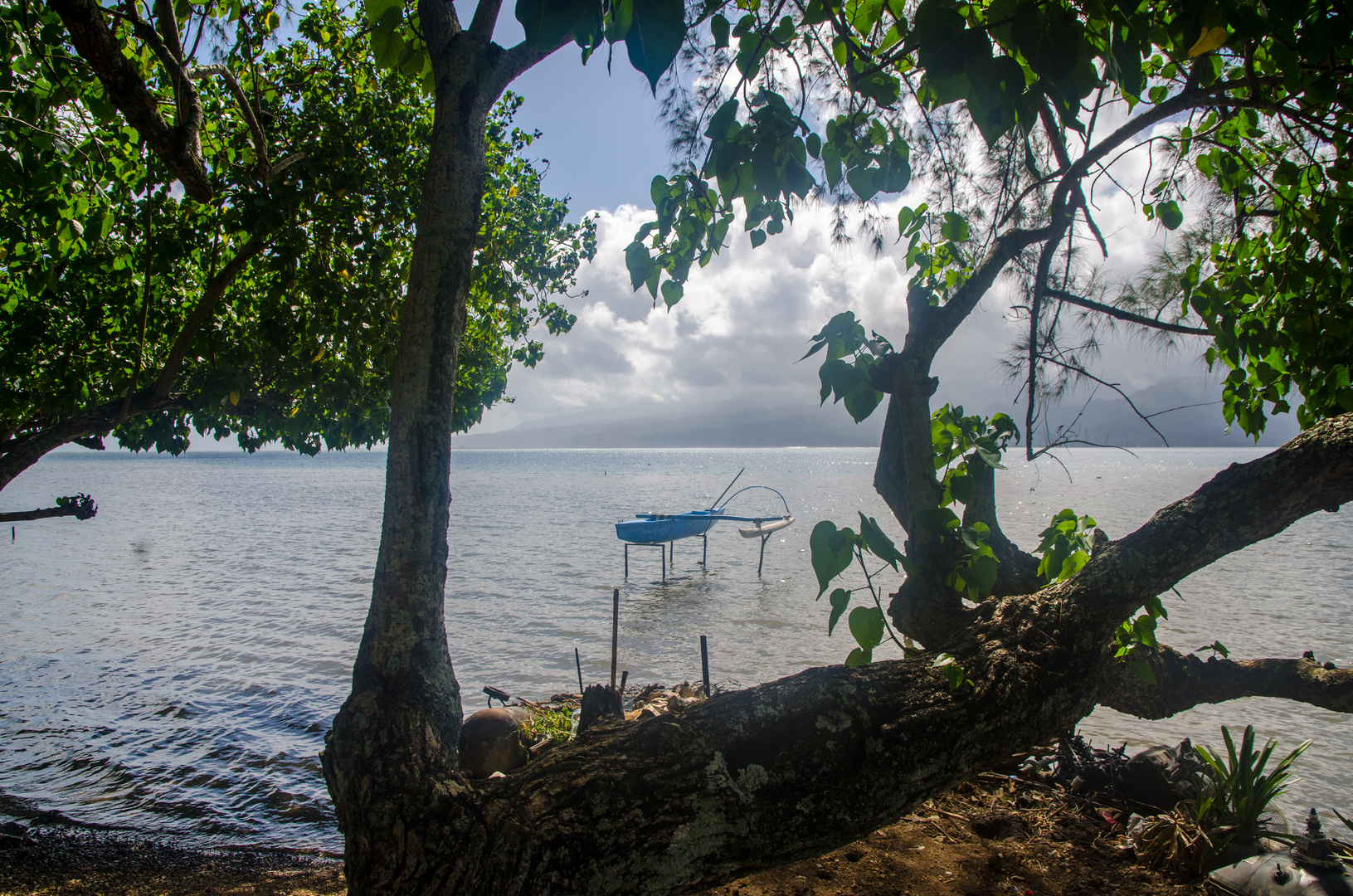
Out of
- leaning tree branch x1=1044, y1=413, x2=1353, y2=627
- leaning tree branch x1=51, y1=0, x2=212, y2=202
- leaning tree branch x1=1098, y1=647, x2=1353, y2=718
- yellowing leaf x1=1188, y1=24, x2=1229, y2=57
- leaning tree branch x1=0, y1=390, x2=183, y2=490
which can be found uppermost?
leaning tree branch x1=51, y1=0, x2=212, y2=202

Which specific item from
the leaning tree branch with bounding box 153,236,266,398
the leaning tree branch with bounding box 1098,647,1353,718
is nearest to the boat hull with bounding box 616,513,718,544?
the leaning tree branch with bounding box 153,236,266,398

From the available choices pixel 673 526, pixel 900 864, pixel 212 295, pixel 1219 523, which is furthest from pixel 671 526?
pixel 1219 523

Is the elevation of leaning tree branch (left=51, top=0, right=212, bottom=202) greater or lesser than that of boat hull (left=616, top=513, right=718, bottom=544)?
greater

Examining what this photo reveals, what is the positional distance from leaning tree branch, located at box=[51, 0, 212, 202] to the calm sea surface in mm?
4718

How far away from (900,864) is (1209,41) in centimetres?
449

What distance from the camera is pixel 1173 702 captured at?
3.73m

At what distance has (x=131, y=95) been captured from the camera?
3484 mm

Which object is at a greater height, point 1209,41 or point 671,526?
point 1209,41

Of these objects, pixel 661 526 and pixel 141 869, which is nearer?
pixel 141 869

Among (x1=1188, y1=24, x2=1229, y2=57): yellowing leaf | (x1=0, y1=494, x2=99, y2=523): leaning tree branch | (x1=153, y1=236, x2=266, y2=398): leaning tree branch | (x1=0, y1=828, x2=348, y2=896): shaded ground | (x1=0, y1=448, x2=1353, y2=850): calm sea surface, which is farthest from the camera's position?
(x1=0, y1=448, x2=1353, y2=850): calm sea surface

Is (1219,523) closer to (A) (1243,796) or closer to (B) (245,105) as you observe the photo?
(A) (1243,796)

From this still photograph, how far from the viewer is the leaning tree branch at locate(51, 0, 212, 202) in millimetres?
3199

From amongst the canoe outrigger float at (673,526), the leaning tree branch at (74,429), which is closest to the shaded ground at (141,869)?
the leaning tree branch at (74,429)

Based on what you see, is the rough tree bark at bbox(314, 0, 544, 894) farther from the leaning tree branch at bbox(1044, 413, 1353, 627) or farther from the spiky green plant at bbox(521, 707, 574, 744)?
the spiky green plant at bbox(521, 707, 574, 744)
